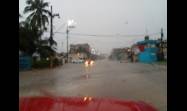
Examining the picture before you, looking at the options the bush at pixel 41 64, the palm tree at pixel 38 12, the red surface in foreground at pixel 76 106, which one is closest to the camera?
the red surface in foreground at pixel 76 106

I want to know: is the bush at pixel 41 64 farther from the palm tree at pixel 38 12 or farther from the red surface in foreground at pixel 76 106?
the red surface in foreground at pixel 76 106

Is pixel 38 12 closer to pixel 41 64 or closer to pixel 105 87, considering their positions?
pixel 41 64

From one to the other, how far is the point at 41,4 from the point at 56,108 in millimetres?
41172

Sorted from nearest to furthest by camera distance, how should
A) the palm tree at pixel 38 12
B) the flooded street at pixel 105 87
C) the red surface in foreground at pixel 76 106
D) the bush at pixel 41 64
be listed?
the red surface in foreground at pixel 76 106 < the flooded street at pixel 105 87 < the bush at pixel 41 64 < the palm tree at pixel 38 12

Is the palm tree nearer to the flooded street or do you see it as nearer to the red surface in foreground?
the flooded street

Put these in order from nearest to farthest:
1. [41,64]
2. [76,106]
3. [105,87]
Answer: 1. [76,106]
2. [105,87]
3. [41,64]

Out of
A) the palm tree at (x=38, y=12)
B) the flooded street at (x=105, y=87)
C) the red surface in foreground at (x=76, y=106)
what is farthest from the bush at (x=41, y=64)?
the red surface in foreground at (x=76, y=106)

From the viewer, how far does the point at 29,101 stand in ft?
9.18

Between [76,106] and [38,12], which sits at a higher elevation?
[38,12]

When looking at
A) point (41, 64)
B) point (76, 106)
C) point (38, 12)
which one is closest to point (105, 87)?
point (76, 106)
